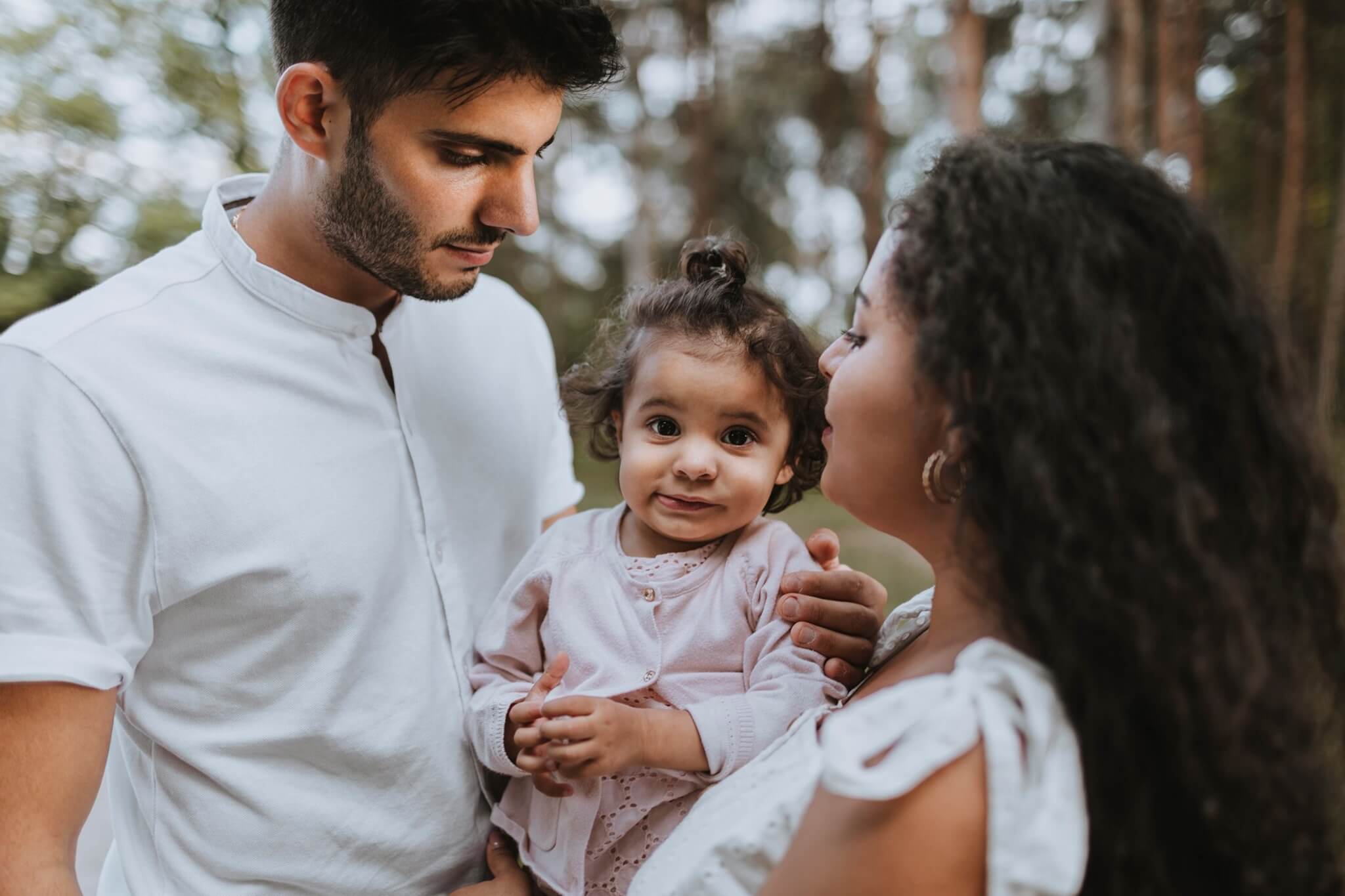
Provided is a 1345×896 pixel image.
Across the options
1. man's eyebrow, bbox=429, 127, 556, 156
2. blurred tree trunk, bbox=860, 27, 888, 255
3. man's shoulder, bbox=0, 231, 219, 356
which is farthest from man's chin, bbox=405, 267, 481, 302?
blurred tree trunk, bbox=860, 27, 888, 255

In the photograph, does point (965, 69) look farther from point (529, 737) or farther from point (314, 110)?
point (529, 737)

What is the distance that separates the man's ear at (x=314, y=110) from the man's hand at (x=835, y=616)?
1212 millimetres

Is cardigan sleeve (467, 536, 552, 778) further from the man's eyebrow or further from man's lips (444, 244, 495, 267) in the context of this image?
the man's eyebrow

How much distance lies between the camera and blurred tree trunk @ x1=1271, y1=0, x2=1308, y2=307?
10477 millimetres

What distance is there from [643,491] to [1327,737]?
111cm

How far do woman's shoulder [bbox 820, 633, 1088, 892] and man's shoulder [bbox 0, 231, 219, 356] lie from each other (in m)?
1.36

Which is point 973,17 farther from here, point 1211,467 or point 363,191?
point 1211,467

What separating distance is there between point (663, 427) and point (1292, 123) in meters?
11.8


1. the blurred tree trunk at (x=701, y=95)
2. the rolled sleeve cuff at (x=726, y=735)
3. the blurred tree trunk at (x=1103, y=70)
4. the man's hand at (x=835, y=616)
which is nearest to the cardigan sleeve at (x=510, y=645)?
the rolled sleeve cuff at (x=726, y=735)

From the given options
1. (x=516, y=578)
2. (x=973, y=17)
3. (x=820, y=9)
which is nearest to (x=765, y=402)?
(x=516, y=578)

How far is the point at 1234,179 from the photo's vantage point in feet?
49.1

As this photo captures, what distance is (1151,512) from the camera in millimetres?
1199

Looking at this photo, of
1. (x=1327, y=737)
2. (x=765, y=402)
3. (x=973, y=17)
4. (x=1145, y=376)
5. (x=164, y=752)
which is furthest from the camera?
(x=973, y=17)

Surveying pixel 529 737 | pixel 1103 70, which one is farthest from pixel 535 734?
pixel 1103 70
